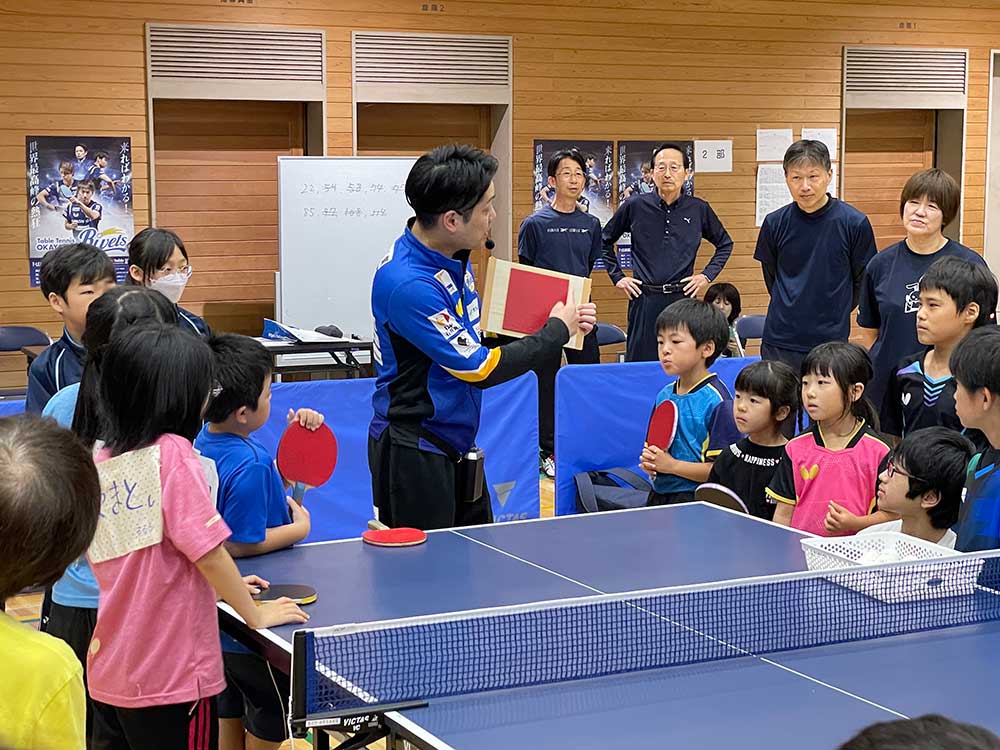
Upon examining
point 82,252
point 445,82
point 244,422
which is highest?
point 445,82

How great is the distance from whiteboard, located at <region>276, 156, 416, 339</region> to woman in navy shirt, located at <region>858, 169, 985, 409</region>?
438cm

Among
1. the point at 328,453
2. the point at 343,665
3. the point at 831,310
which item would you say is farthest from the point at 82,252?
the point at 831,310

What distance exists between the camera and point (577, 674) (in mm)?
2734

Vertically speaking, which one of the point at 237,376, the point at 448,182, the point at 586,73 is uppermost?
the point at 586,73

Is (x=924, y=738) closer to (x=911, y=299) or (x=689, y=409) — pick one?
(x=689, y=409)

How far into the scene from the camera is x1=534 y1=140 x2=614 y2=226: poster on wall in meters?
10.9

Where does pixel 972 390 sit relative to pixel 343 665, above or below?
above

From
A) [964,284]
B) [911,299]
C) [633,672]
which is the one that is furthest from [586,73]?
[633,672]

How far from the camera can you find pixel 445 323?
12.7 ft

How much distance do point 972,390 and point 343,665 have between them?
5.95 feet

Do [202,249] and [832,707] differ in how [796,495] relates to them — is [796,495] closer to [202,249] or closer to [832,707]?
[832,707]

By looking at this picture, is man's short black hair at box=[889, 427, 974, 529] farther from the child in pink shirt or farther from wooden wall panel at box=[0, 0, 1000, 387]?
wooden wall panel at box=[0, 0, 1000, 387]

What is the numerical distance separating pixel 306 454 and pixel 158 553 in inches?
49.4

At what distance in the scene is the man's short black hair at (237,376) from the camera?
11.7 feet
